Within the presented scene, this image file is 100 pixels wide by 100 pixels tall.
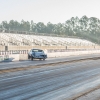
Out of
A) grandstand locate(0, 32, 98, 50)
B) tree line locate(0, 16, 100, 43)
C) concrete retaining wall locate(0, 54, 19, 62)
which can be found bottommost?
concrete retaining wall locate(0, 54, 19, 62)

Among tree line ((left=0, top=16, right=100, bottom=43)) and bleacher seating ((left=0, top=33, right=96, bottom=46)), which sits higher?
tree line ((left=0, top=16, right=100, bottom=43))

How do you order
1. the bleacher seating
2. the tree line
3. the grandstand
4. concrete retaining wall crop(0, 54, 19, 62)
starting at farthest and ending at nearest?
the tree line → the bleacher seating → the grandstand → concrete retaining wall crop(0, 54, 19, 62)

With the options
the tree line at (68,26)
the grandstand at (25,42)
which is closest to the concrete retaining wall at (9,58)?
the grandstand at (25,42)

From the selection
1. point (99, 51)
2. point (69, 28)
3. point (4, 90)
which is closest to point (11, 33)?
point (99, 51)

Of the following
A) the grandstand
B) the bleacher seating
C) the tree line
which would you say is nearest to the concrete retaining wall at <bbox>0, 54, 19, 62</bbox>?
the grandstand

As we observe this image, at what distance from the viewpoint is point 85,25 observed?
188 m

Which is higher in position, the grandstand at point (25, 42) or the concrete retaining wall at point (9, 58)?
the grandstand at point (25, 42)

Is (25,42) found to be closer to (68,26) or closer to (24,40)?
(24,40)

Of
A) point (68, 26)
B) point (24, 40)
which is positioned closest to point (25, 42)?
point (24, 40)

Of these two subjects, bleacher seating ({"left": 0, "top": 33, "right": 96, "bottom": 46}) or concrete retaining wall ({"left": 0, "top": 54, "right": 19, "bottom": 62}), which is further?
bleacher seating ({"left": 0, "top": 33, "right": 96, "bottom": 46})

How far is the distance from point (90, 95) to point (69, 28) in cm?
17110

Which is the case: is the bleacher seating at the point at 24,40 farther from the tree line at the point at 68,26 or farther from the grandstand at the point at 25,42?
the tree line at the point at 68,26

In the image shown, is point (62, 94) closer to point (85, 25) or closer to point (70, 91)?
point (70, 91)

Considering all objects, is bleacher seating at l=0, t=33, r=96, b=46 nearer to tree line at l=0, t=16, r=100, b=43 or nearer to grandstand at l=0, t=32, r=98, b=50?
grandstand at l=0, t=32, r=98, b=50
